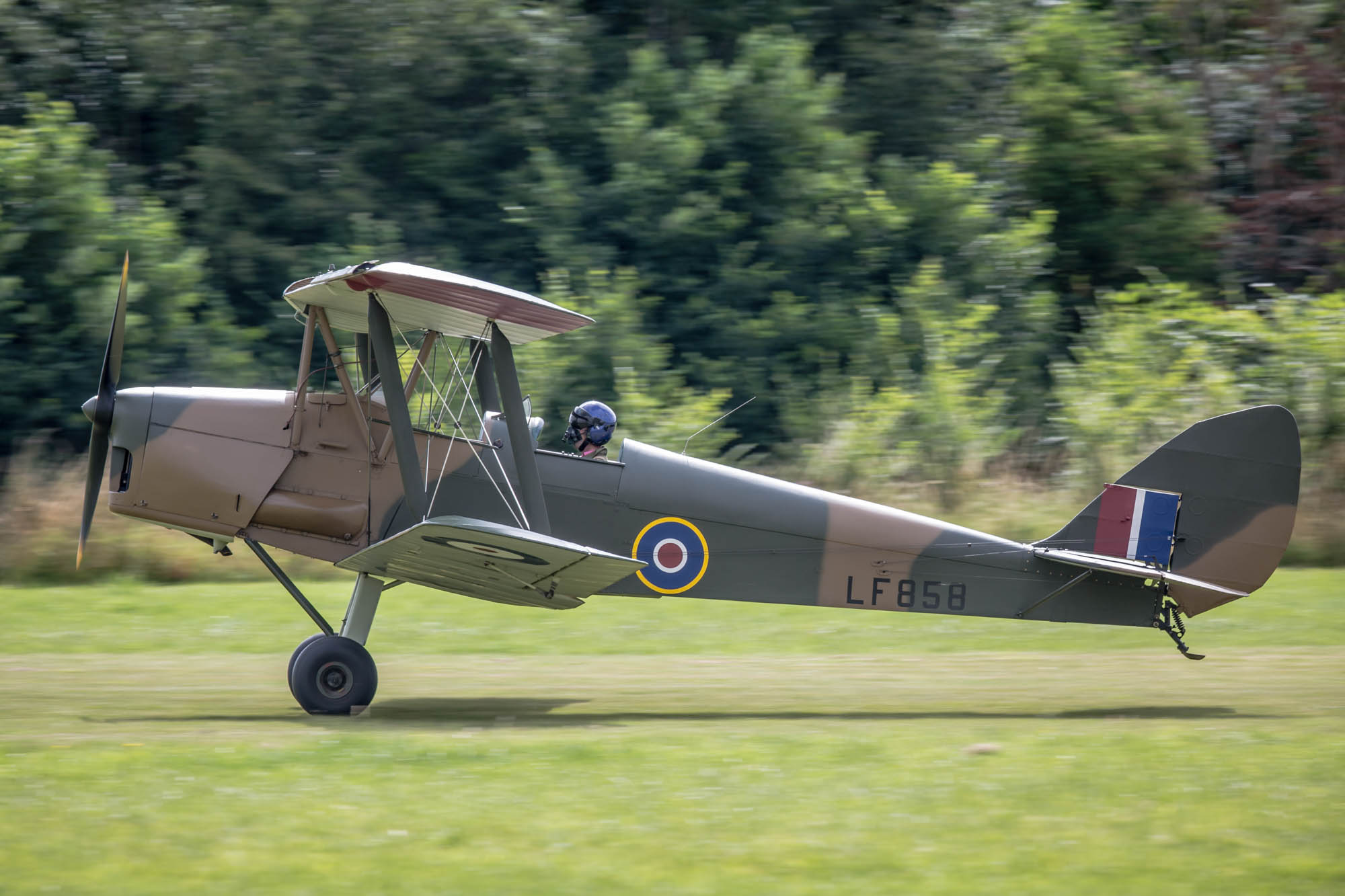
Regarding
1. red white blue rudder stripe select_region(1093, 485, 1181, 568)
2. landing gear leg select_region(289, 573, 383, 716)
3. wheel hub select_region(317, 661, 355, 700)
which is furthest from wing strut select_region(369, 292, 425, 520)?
red white blue rudder stripe select_region(1093, 485, 1181, 568)

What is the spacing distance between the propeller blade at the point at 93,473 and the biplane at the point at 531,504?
0.05 feet

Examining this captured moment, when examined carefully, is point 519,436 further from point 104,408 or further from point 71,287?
point 71,287

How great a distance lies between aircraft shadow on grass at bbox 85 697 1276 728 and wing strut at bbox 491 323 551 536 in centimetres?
110

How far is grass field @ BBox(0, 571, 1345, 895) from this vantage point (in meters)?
4.61

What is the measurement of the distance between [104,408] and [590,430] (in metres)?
2.74

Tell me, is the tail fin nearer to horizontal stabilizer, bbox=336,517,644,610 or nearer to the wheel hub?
horizontal stabilizer, bbox=336,517,644,610

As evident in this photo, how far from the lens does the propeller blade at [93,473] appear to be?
7301 millimetres

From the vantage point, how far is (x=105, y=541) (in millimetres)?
12320

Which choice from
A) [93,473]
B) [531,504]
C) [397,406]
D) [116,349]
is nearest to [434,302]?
[397,406]

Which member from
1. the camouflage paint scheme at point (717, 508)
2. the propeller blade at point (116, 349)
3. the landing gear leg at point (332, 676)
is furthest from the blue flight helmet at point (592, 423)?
the propeller blade at point (116, 349)

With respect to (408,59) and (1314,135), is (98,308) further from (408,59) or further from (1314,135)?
(1314,135)

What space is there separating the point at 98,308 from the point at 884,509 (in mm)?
13659

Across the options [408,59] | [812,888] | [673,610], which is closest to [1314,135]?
[408,59]

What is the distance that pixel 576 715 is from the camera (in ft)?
24.7
